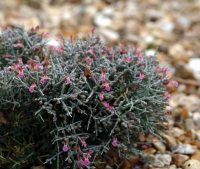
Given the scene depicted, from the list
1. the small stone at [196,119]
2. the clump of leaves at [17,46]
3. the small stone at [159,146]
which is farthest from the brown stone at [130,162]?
the clump of leaves at [17,46]

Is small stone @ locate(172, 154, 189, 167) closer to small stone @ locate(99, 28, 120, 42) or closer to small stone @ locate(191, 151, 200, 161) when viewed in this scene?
small stone @ locate(191, 151, 200, 161)

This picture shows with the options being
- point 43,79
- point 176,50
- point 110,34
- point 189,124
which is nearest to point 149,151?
point 189,124

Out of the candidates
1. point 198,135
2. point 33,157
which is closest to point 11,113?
point 33,157

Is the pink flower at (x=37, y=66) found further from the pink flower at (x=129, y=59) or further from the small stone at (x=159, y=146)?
the small stone at (x=159, y=146)

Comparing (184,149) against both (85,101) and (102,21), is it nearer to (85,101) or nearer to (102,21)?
(85,101)

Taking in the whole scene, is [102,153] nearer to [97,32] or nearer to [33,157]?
[33,157]
